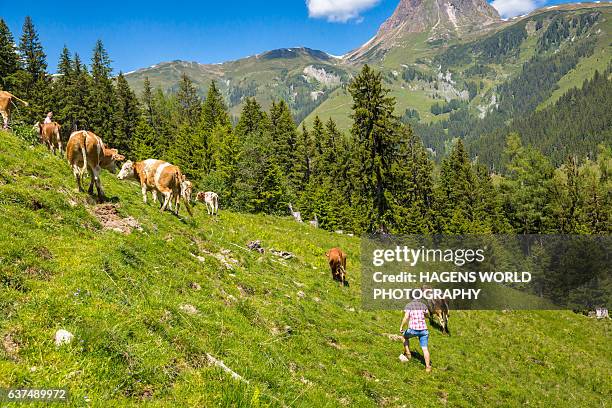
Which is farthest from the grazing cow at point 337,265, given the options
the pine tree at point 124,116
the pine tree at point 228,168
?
the pine tree at point 124,116

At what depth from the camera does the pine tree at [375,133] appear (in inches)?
1657

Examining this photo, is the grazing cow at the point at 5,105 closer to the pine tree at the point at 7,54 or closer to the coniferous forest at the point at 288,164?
the coniferous forest at the point at 288,164

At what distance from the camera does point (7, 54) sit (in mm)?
61031

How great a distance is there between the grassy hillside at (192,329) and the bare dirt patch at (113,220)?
117 millimetres

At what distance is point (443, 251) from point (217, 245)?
120 ft

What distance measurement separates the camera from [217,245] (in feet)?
56.5

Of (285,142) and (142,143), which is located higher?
(142,143)

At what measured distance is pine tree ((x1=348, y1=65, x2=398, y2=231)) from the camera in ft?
138

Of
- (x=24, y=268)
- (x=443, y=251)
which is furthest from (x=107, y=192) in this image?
(x=443, y=251)

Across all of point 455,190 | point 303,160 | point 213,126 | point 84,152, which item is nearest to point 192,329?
point 84,152

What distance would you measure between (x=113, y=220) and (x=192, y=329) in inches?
256

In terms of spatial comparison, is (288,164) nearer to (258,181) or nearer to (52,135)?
(258,181)

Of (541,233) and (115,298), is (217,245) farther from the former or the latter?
(541,233)

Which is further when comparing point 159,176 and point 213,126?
point 213,126
